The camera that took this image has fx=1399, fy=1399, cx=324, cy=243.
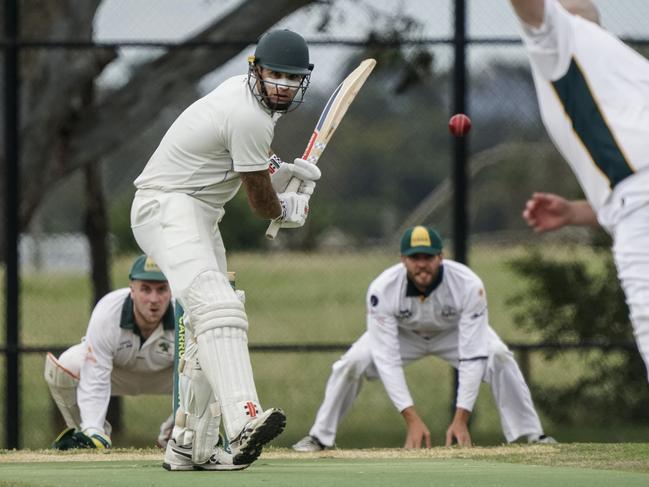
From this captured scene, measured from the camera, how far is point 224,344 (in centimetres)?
579

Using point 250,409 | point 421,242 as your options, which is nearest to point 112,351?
point 421,242

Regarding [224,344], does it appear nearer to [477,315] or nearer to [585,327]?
[477,315]

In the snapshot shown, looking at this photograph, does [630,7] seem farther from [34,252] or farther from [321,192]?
[34,252]

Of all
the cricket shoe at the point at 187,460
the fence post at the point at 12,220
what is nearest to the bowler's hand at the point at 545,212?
the cricket shoe at the point at 187,460

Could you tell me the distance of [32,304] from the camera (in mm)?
11391

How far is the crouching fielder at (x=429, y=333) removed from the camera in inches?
345

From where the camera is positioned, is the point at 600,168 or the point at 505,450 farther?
the point at 505,450

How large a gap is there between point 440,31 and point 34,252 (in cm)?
398

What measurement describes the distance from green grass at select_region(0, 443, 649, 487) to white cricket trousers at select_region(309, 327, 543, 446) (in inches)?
45.4

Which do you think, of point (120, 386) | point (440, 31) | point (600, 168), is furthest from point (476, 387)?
point (600, 168)

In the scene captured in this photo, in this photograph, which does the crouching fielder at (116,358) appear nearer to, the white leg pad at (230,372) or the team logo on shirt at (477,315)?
the team logo on shirt at (477,315)

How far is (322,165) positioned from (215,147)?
7.41 metres

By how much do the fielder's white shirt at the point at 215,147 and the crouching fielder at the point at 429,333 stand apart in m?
2.75

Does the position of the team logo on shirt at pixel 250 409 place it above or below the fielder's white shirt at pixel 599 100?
below
